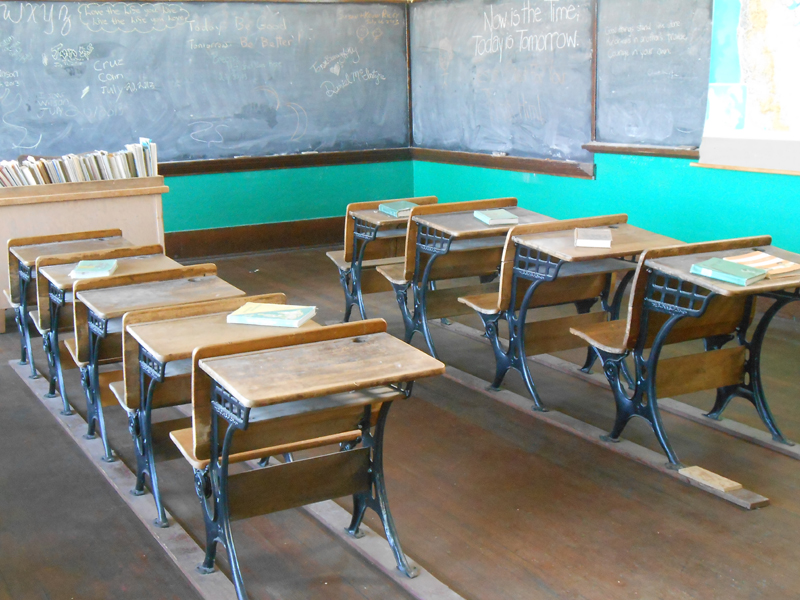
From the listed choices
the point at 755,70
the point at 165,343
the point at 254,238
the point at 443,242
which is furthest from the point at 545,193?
the point at 165,343

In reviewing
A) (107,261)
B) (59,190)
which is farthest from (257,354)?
(59,190)

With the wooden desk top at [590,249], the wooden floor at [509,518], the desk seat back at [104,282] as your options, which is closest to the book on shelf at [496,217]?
the wooden desk top at [590,249]

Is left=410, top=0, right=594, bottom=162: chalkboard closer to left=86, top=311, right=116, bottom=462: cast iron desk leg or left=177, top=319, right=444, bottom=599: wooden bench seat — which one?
left=86, top=311, right=116, bottom=462: cast iron desk leg

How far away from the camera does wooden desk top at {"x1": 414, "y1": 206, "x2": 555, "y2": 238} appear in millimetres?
3736

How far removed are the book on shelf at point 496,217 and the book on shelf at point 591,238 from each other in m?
0.48

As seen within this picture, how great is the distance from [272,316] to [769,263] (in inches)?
67.3

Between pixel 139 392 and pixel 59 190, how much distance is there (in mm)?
2596

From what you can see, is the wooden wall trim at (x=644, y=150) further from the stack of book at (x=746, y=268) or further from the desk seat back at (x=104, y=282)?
the desk seat back at (x=104, y=282)

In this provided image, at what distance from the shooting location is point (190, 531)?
2.63m

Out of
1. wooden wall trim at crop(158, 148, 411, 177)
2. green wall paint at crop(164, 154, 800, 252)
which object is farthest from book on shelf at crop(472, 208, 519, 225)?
wooden wall trim at crop(158, 148, 411, 177)

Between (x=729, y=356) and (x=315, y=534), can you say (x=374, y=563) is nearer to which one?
(x=315, y=534)

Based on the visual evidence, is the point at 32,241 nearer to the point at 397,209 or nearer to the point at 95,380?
the point at 95,380

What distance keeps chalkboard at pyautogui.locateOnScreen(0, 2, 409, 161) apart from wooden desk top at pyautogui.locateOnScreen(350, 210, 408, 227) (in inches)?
119

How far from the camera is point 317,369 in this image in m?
1.99
